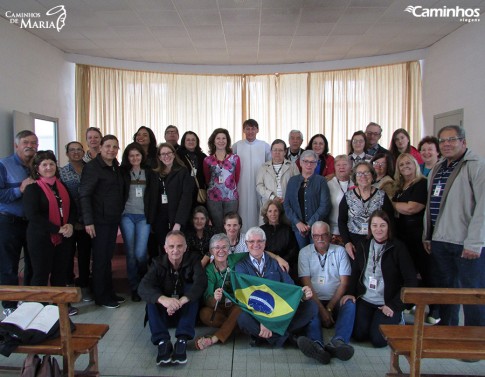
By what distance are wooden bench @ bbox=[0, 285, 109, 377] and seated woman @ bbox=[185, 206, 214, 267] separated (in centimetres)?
136

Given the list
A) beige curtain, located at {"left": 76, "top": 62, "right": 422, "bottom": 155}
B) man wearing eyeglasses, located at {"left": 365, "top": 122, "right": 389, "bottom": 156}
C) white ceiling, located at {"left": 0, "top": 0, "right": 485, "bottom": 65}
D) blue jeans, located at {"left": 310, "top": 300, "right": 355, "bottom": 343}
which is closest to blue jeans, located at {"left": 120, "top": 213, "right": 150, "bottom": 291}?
blue jeans, located at {"left": 310, "top": 300, "right": 355, "bottom": 343}

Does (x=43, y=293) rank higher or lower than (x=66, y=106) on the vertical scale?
lower

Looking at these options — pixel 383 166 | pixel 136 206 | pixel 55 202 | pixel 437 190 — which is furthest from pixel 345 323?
pixel 55 202

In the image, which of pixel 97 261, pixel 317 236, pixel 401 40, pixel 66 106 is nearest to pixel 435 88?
pixel 401 40

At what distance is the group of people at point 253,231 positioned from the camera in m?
2.66

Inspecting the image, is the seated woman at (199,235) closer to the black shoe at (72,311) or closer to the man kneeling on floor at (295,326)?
the man kneeling on floor at (295,326)

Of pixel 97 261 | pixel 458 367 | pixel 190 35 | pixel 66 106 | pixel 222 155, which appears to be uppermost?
pixel 190 35

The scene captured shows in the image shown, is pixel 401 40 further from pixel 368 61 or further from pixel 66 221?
pixel 66 221

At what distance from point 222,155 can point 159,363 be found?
7.46 feet

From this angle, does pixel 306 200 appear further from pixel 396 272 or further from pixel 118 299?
pixel 118 299

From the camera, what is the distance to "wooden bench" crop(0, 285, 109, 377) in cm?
178

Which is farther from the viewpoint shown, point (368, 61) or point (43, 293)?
point (368, 61)

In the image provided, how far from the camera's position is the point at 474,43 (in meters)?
5.36

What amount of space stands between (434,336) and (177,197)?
244 cm
